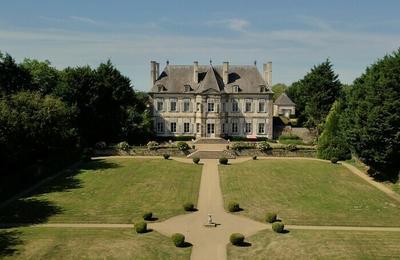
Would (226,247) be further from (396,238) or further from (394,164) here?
(394,164)

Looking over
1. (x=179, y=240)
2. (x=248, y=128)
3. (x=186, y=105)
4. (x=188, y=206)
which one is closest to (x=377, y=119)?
(x=188, y=206)

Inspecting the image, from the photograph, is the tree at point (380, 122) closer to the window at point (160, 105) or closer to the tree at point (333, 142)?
the tree at point (333, 142)

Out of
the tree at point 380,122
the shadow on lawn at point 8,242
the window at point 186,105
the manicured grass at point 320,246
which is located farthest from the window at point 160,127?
the manicured grass at point 320,246

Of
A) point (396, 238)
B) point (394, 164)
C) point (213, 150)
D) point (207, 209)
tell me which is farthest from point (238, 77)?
point (396, 238)

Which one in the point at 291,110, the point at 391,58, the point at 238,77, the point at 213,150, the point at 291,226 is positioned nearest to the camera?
the point at 291,226

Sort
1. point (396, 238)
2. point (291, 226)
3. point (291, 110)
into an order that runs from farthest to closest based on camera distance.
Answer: point (291, 110)
point (291, 226)
point (396, 238)

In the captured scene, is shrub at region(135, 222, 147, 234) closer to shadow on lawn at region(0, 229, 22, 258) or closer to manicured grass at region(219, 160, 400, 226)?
shadow on lawn at region(0, 229, 22, 258)

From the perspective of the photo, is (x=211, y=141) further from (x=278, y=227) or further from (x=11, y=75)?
(x=278, y=227)
